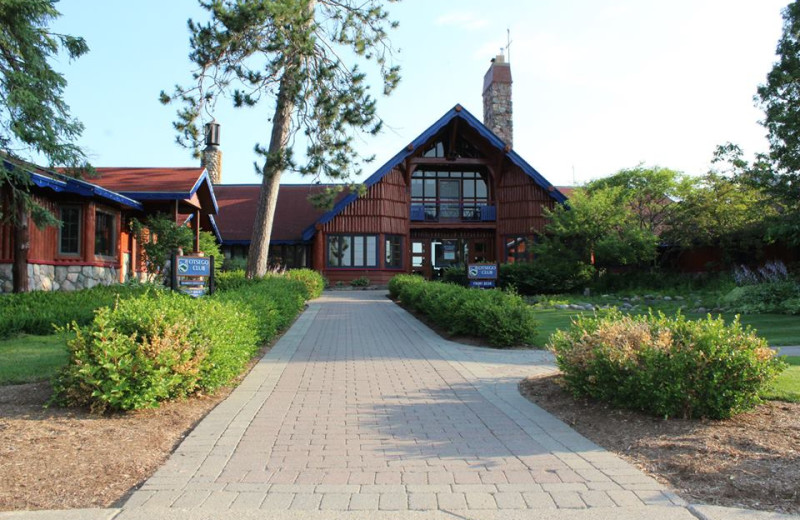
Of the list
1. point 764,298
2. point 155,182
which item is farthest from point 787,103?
point 155,182

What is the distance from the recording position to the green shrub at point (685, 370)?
551 centimetres

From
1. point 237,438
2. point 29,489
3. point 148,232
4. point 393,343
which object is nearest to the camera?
point 29,489

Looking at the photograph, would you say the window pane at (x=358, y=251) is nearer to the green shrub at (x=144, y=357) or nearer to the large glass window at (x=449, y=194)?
the large glass window at (x=449, y=194)

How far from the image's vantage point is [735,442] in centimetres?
495

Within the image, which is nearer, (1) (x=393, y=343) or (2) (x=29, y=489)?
(2) (x=29, y=489)

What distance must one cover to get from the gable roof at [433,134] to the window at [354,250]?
119 centimetres

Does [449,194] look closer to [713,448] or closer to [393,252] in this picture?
Result: [393,252]

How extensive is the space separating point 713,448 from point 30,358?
27.9 ft

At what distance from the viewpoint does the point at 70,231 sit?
645 inches


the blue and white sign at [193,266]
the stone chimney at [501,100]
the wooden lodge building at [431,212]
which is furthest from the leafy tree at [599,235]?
the blue and white sign at [193,266]

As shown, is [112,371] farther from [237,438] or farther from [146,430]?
[237,438]

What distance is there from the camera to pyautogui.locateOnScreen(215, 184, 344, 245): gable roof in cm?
3152

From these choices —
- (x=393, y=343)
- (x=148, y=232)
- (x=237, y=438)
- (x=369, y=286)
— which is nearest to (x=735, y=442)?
(x=237, y=438)

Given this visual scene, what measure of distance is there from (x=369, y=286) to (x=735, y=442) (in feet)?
80.7
